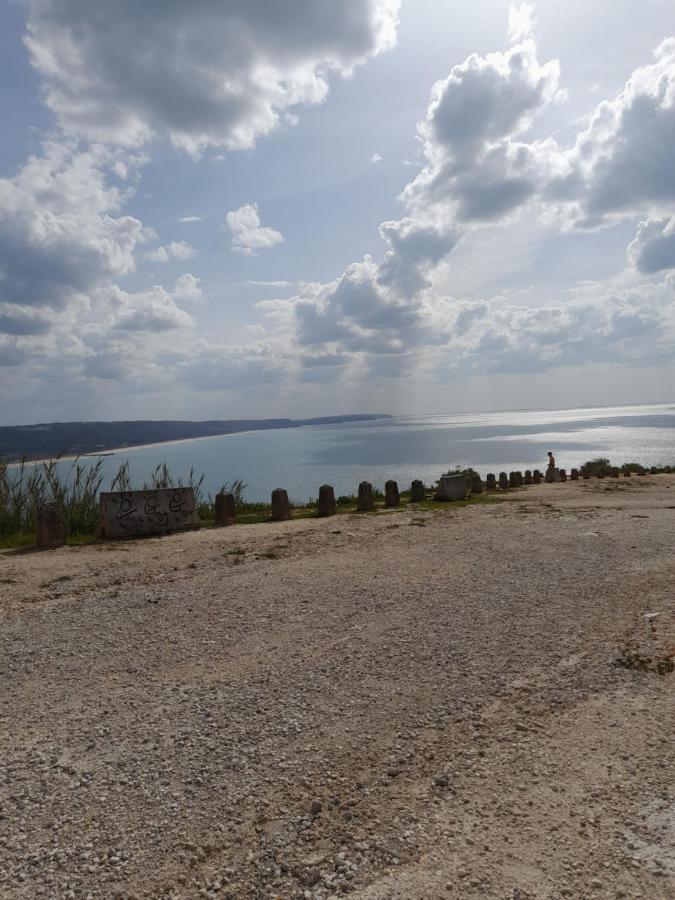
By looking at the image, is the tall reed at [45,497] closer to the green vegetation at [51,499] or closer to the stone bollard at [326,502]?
the green vegetation at [51,499]

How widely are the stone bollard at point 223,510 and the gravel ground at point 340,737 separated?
518 cm

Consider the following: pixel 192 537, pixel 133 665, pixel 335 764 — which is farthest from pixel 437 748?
pixel 192 537

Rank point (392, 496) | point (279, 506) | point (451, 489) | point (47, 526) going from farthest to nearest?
point (451, 489), point (392, 496), point (279, 506), point (47, 526)

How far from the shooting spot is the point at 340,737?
12.4 feet

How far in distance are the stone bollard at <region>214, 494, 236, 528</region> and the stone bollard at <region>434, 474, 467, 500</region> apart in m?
6.50

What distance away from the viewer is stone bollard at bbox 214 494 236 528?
506 inches

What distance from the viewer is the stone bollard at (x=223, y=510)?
42.2ft

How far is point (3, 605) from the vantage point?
6.71m

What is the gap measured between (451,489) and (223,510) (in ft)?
22.9

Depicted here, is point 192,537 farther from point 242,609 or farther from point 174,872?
point 174,872

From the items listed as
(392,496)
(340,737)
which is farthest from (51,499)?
(340,737)

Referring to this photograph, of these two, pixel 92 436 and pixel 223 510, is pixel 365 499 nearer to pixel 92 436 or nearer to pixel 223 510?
pixel 223 510

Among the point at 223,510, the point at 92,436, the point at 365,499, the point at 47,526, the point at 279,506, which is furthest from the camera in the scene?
the point at 92,436

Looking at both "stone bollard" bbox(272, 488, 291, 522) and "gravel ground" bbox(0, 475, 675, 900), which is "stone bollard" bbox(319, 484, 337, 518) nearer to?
"stone bollard" bbox(272, 488, 291, 522)
